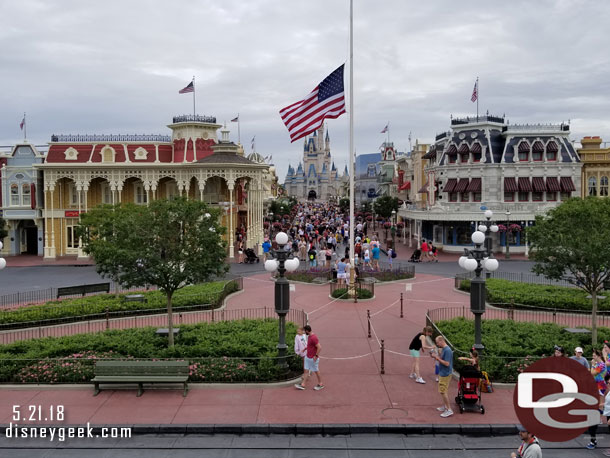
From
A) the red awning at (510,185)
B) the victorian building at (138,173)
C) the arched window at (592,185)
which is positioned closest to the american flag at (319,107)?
the victorian building at (138,173)

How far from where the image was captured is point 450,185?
41844mm

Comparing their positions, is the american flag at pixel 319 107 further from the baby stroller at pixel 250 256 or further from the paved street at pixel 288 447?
the baby stroller at pixel 250 256

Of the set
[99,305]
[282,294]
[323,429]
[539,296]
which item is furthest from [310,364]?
[539,296]

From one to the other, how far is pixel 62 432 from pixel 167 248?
598cm

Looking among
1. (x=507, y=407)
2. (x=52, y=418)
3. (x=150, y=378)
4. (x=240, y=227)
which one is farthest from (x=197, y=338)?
(x=240, y=227)

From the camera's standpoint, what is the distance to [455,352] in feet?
43.9

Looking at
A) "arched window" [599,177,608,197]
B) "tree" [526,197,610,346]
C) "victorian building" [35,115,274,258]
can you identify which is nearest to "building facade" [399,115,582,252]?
"arched window" [599,177,608,197]

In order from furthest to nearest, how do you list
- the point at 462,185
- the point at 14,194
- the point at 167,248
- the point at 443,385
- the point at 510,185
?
the point at 462,185
the point at 14,194
the point at 510,185
the point at 167,248
the point at 443,385

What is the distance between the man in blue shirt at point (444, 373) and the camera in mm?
10484

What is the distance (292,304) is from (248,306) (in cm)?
181

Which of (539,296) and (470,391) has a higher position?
(539,296)

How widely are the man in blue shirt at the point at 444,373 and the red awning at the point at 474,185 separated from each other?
3162 centimetres

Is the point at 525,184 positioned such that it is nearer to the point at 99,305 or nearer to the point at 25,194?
the point at 99,305

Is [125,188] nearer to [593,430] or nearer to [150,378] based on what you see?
[150,378]
